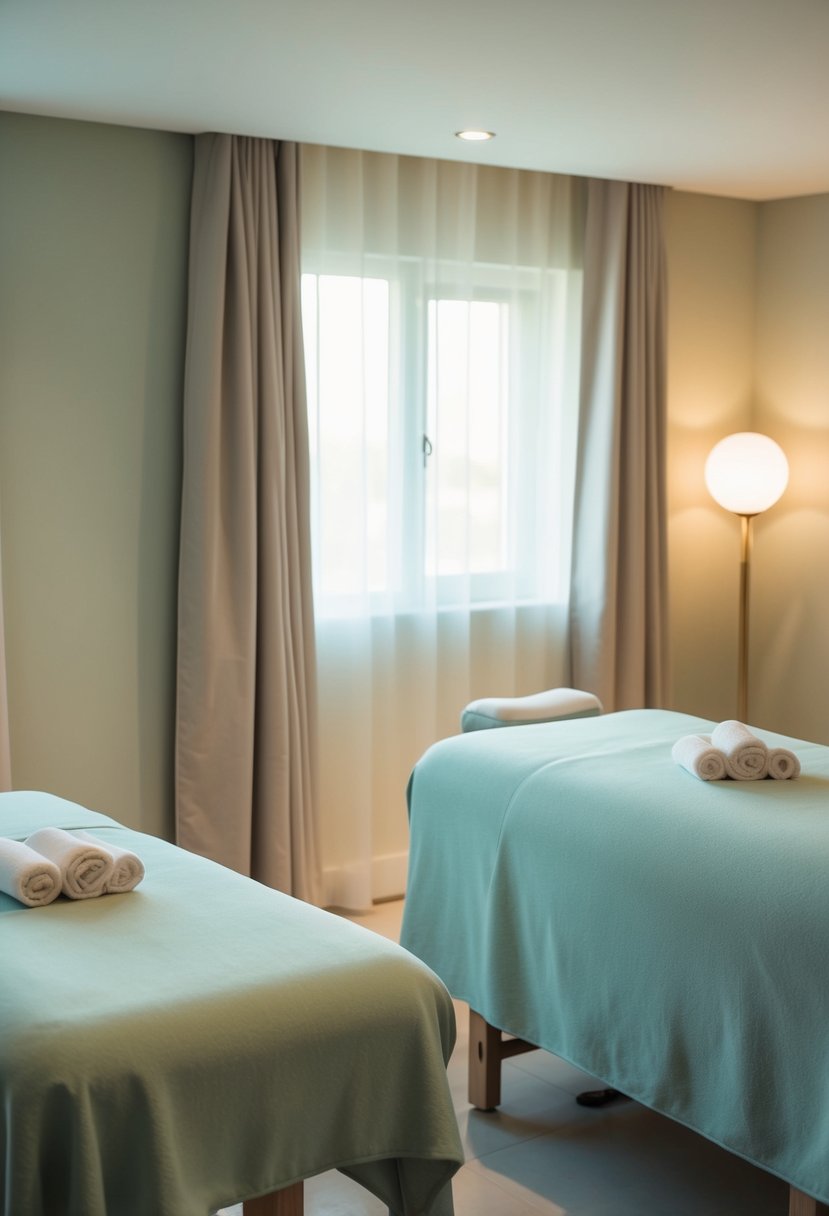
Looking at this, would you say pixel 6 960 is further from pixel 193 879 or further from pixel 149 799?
pixel 149 799

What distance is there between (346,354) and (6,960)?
8.77 feet

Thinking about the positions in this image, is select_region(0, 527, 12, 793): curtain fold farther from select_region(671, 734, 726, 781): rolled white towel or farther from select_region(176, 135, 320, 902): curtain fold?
select_region(671, 734, 726, 781): rolled white towel

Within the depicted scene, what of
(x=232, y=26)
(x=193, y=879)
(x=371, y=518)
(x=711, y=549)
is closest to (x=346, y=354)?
(x=371, y=518)

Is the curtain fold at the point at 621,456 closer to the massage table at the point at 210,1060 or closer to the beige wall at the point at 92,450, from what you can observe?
the beige wall at the point at 92,450

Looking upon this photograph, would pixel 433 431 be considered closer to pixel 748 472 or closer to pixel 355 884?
pixel 748 472

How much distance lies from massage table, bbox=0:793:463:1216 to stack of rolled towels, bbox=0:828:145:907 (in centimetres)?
2

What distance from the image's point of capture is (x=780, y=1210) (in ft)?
8.29

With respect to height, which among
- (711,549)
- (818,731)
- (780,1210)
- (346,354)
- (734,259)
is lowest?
(780,1210)

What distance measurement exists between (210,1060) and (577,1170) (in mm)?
1262

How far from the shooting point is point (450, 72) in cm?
312

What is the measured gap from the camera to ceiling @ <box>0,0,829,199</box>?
2703 mm

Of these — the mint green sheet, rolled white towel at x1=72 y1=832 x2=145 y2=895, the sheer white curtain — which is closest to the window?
the sheer white curtain

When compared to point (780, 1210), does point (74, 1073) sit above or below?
above

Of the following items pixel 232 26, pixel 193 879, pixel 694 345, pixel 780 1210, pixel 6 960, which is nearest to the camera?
pixel 6 960
